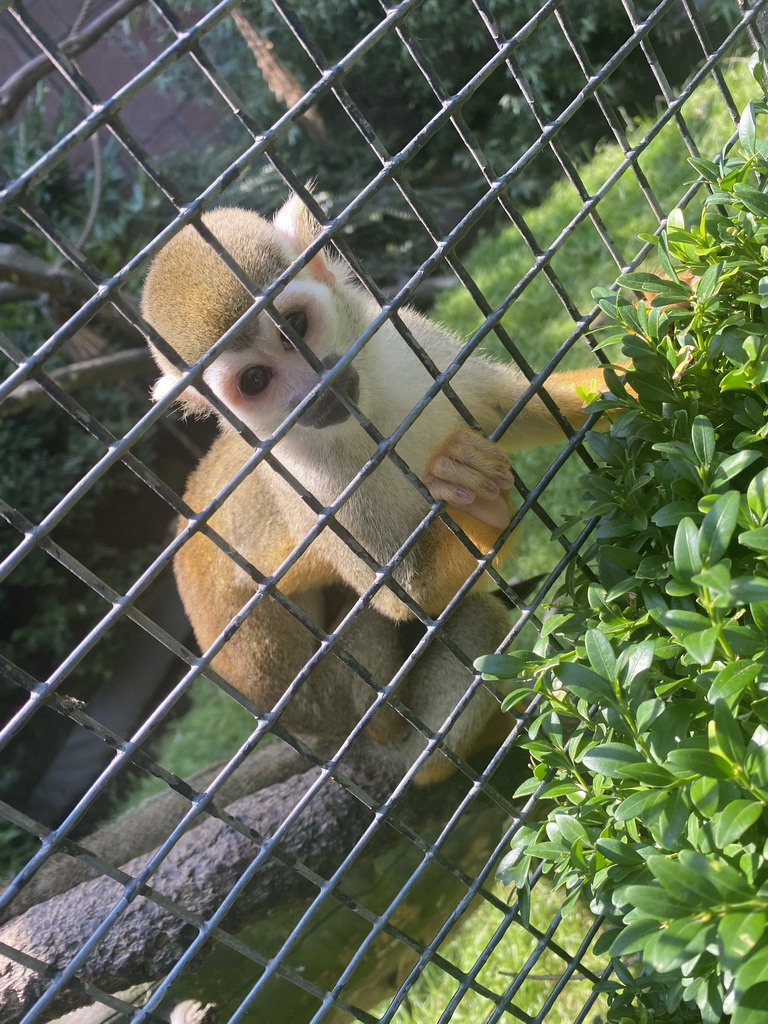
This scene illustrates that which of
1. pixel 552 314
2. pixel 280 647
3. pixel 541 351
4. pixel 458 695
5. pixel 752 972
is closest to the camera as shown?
pixel 752 972

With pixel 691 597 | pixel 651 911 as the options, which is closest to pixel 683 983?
pixel 651 911

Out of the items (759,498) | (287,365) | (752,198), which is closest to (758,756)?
(759,498)

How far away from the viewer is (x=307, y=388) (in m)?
1.62

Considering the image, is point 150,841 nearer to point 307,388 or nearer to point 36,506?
point 307,388

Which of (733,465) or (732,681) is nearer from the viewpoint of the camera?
(732,681)

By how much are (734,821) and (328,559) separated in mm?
1239

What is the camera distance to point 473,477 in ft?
4.36

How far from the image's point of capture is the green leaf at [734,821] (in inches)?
28.4

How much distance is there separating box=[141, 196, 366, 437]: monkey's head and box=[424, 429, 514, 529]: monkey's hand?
28 centimetres

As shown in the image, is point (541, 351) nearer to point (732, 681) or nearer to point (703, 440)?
point (703, 440)

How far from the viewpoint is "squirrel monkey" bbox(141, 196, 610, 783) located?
1.49 metres

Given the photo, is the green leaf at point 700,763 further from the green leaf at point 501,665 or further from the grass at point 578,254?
the grass at point 578,254

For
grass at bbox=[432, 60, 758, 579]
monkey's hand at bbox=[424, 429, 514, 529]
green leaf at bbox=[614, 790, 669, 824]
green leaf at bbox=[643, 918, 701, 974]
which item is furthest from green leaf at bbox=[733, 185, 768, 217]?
grass at bbox=[432, 60, 758, 579]

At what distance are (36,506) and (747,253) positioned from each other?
5.47 metres
